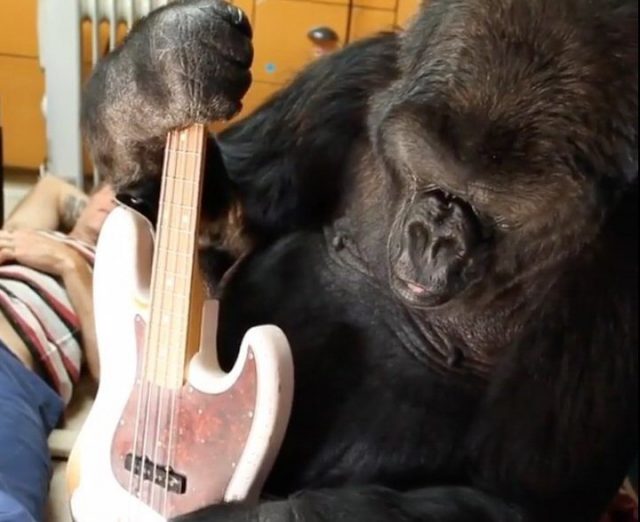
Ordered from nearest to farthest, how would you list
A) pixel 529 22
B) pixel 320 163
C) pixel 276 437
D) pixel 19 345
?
pixel 529 22, pixel 276 437, pixel 320 163, pixel 19 345

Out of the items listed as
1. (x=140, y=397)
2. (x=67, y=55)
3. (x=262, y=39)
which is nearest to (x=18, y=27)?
(x=67, y=55)

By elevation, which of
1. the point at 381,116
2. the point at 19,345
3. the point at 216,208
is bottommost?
the point at 19,345

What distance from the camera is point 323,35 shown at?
1.10 meters

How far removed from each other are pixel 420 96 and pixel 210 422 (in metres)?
0.29

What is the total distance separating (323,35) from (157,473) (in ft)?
1.39

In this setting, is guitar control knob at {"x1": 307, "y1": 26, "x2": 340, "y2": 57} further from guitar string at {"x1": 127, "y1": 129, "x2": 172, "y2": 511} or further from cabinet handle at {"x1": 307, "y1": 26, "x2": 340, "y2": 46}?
guitar string at {"x1": 127, "y1": 129, "x2": 172, "y2": 511}

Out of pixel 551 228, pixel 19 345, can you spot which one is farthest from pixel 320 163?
→ pixel 19 345

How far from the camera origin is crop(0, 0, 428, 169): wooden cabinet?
3.37 feet

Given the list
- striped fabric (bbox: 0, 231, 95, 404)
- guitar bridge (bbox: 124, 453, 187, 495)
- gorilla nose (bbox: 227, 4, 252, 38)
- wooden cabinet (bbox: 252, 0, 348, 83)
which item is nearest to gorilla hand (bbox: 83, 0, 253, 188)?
gorilla nose (bbox: 227, 4, 252, 38)

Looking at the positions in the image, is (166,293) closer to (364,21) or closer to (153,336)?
(153,336)

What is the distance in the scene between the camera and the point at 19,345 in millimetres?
1337

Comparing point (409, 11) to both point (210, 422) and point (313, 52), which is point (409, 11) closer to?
point (313, 52)

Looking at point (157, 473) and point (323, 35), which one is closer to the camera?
point (157, 473)

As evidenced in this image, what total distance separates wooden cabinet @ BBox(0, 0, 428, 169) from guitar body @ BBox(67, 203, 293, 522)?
17 centimetres
